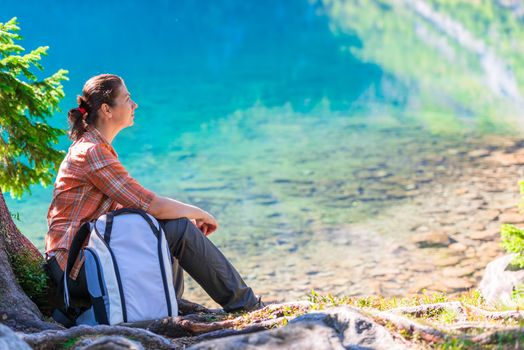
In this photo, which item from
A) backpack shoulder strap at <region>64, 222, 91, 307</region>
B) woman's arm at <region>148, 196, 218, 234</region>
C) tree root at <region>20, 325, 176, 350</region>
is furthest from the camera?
woman's arm at <region>148, 196, 218, 234</region>

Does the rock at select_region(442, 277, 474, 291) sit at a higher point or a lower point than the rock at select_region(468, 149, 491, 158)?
lower

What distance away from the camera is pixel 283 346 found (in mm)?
2484

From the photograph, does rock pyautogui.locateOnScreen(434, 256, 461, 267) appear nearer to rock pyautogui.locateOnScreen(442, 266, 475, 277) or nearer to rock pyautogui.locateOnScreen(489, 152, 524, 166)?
rock pyautogui.locateOnScreen(442, 266, 475, 277)

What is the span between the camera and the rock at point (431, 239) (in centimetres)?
791

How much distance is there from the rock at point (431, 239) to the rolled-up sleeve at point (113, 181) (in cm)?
489

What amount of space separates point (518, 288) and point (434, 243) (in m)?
3.03

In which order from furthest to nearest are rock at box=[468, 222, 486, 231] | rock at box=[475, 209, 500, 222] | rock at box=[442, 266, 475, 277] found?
rock at box=[475, 209, 500, 222] < rock at box=[468, 222, 486, 231] < rock at box=[442, 266, 475, 277]

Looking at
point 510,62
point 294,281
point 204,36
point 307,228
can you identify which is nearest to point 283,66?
point 204,36

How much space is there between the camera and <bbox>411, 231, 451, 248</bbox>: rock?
311 inches

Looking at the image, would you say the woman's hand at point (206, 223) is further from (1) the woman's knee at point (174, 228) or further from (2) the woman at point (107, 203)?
(1) the woman's knee at point (174, 228)

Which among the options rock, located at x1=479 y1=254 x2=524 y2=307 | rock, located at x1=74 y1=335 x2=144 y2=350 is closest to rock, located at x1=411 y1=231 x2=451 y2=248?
rock, located at x1=479 y1=254 x2=524 y2=307

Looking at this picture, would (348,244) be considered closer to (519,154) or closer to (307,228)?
(307,228)

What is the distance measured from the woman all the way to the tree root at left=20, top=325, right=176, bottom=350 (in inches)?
19.8

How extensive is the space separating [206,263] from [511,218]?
5.42 m
